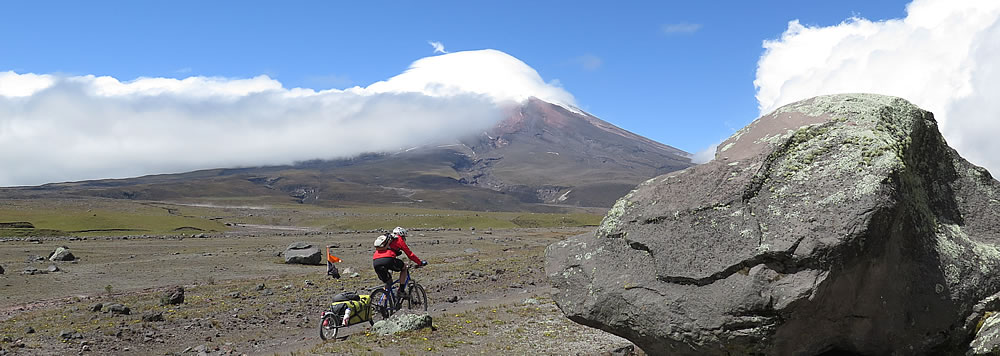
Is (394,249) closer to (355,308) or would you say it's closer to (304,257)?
(355,308)

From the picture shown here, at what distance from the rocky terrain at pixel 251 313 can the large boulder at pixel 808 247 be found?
11.0ft

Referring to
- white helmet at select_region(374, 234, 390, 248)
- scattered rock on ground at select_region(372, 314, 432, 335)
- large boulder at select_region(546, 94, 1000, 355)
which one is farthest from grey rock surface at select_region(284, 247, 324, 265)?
large boulder at select_region(546, 94, 1000, 355)

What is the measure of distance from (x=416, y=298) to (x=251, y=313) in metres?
6.60

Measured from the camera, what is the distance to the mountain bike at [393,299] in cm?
1647

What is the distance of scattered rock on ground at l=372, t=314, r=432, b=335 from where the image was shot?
48.1 feet

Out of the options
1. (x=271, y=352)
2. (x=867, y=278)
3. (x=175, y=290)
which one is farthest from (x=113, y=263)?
(x=867, y=278)

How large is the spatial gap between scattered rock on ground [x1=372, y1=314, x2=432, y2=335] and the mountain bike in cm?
132

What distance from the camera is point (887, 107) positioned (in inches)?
360

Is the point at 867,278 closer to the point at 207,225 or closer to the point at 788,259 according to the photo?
the point at 788,259

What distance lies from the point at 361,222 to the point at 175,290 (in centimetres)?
10064

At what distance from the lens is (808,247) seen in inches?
284

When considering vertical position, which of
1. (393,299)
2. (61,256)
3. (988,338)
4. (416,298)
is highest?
(988,338)

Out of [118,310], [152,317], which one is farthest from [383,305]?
[118,310]

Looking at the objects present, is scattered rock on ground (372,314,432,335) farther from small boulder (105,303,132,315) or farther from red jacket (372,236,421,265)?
Result: small boulder (105,303,132,315)
